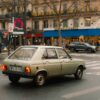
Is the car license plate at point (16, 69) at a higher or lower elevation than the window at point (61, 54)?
lower

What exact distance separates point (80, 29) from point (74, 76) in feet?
159

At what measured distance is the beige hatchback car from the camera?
484 inches

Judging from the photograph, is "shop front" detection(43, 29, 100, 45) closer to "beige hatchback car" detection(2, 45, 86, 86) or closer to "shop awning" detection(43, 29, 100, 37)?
"shop awning" detection(43, 29, 100, 37)

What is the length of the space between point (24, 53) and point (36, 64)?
84cm

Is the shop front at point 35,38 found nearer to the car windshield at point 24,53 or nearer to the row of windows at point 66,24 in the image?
the row of windows at point 66,24

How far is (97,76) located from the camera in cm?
1611

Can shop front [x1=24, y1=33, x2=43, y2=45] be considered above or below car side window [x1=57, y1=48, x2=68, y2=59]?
below

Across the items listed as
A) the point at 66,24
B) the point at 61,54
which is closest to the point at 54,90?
the point at 61,54

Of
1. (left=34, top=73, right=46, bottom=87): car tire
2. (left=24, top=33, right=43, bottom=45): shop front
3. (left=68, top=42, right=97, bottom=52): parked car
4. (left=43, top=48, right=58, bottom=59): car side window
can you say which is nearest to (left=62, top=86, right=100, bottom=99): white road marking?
(left=34, top=73, right=46, bottom=87): car tire

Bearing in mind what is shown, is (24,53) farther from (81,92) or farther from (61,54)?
(81,92)

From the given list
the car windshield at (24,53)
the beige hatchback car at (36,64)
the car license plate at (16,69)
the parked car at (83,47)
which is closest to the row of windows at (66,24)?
the parked car at (83,47)

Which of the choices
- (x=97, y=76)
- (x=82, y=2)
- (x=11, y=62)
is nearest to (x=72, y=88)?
(x=11, y=62)

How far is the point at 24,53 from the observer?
42.5 feet

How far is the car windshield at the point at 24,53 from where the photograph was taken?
12.7 meters
